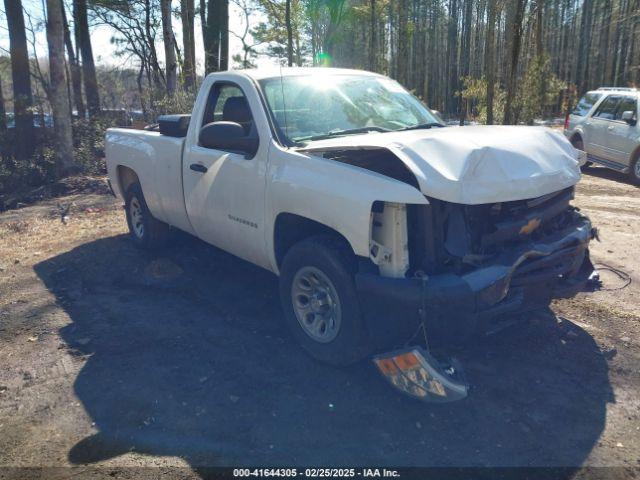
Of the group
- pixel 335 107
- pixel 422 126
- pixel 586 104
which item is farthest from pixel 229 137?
pixel 586 104

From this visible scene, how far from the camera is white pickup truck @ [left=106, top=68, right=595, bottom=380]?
3.29 meters

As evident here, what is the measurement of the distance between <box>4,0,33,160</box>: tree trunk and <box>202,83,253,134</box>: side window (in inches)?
469

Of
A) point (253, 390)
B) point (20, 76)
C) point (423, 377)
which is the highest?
point (20, 76)

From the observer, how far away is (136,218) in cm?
685

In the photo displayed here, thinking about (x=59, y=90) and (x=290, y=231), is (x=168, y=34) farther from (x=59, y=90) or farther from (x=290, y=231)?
(x=290, y=231)

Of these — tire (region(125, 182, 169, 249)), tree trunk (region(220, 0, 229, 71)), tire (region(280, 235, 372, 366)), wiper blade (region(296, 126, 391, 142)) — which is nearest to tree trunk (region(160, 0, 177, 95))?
tree trunk (region(220, 0, 229, 71))

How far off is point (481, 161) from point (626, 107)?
10018 mm

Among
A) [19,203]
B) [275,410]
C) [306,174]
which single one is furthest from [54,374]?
[19,203]

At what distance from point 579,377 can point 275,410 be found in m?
2.08

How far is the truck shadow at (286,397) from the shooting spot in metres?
3.08

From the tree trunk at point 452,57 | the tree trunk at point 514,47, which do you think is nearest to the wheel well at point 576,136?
the tree trunk at point 514,47

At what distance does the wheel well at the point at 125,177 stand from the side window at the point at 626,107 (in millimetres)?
9789

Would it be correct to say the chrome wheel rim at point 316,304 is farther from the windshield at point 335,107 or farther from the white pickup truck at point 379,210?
the windshield at point 335,107

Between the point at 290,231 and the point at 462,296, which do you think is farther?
the point at 290,231
